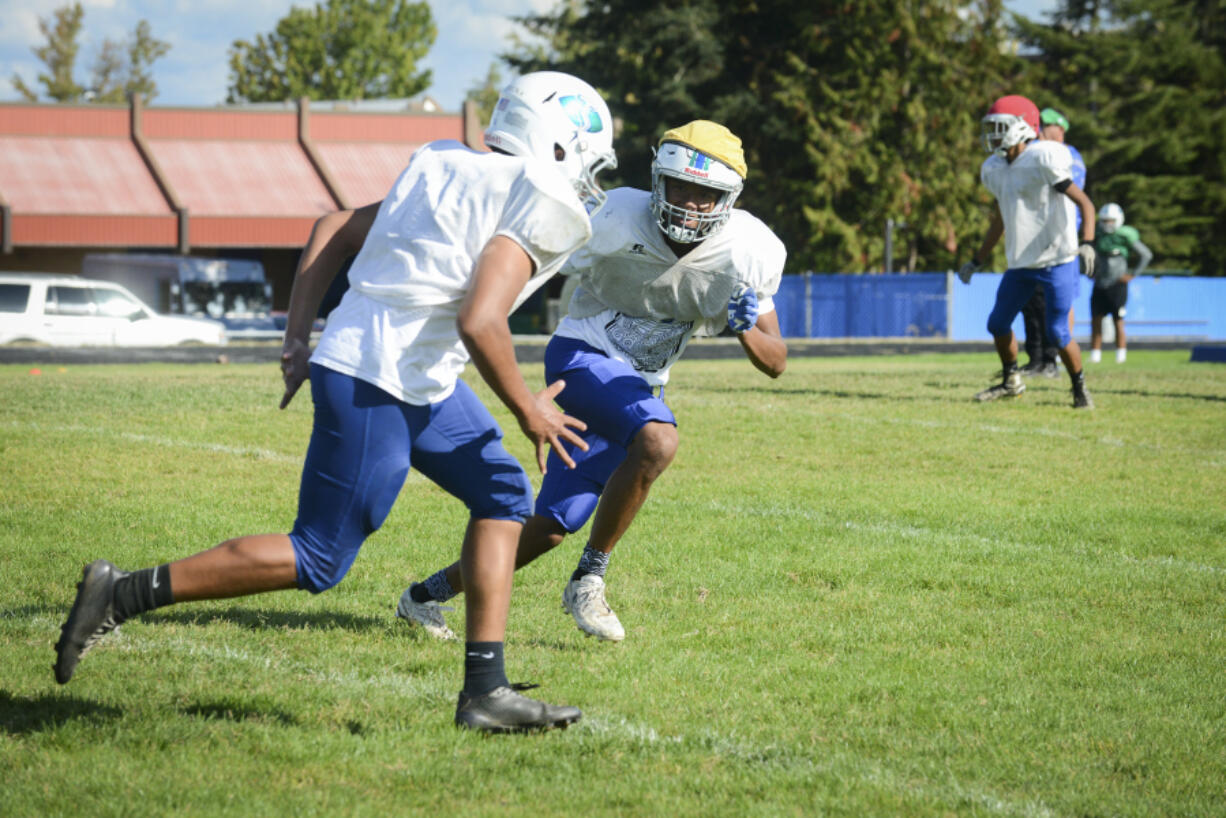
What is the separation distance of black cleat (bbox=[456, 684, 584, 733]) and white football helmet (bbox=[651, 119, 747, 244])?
195cm

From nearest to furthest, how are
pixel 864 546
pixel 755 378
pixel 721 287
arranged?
pixel 721 287
pixel 864 546
pixel 755 378

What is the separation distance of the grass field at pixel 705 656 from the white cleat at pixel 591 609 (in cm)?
6

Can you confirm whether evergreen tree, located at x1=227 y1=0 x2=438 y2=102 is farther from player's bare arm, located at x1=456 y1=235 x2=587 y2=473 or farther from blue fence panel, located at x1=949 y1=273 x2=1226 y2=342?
player's bare arm, located at x1=456 y1=235 x2=587 y2=473

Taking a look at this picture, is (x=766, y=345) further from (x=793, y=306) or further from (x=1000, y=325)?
(x=793, y=306)

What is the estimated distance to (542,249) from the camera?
3.52 metres

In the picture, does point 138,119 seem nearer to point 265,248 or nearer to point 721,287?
point 265,248

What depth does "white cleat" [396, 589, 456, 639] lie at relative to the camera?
15.4ft

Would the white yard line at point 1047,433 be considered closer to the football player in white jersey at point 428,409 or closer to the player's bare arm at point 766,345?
the player's bare arm at point 766,345

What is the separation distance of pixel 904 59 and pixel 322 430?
38.9 meters

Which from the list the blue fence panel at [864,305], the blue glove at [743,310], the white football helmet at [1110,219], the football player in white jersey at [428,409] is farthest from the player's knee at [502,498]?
the blue fence panel at [864,305]

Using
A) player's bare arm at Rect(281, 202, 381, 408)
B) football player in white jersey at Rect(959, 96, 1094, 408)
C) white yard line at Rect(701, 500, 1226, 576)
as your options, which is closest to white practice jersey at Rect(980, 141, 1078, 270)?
football player in white jersey at Rect(959, 96, 1094, 408)

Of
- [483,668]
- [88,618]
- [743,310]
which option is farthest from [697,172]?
[88,618]

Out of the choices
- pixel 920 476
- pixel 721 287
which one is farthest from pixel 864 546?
pixel 920 476

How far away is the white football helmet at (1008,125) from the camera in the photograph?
37.9 ft
